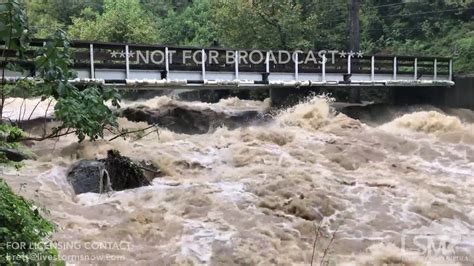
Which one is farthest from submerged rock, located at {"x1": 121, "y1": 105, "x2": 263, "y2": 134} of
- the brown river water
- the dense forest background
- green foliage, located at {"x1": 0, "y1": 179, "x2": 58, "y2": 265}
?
green foliage, located at {"x1": 0, "y1": 179, "x2": 58, "y2": 265}

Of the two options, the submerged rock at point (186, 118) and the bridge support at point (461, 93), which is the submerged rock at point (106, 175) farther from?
the bridge support at point (461, 93)

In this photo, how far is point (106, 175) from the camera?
1009cm

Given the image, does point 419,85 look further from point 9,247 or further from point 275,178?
point 9,247

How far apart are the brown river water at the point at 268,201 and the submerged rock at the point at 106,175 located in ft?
0.82

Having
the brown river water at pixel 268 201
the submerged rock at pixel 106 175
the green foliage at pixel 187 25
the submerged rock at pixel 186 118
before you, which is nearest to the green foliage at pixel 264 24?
the submerged rock at pixel 186 118

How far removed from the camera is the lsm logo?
7.40 meters

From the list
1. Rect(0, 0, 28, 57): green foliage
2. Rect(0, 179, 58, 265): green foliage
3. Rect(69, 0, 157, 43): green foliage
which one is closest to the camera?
Rect(0, 179, 58, 265): green foliage

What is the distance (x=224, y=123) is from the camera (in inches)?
727

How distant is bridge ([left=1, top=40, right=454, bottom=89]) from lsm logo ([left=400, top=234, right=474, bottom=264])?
787 centimetres

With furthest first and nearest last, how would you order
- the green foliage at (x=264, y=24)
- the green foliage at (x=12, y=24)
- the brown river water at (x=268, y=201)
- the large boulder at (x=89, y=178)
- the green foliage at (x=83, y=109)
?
1. the green foliage at (x=264, y=24)
2. the large boulder at (x=89, y=178)
3. the brown river water at (x=268, y=201)
4. the green foliage at (x=83, y=109)
5. the green foliage at (x=12, y=24)

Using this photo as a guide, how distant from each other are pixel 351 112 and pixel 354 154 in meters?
7.60

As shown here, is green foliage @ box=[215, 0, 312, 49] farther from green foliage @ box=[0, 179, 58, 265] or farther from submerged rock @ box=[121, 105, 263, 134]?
green foliage @ box=[0, 179, 58, 265]

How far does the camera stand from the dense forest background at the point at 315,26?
80.3ft

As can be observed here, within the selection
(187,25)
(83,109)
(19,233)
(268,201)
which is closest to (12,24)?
(19,233)
